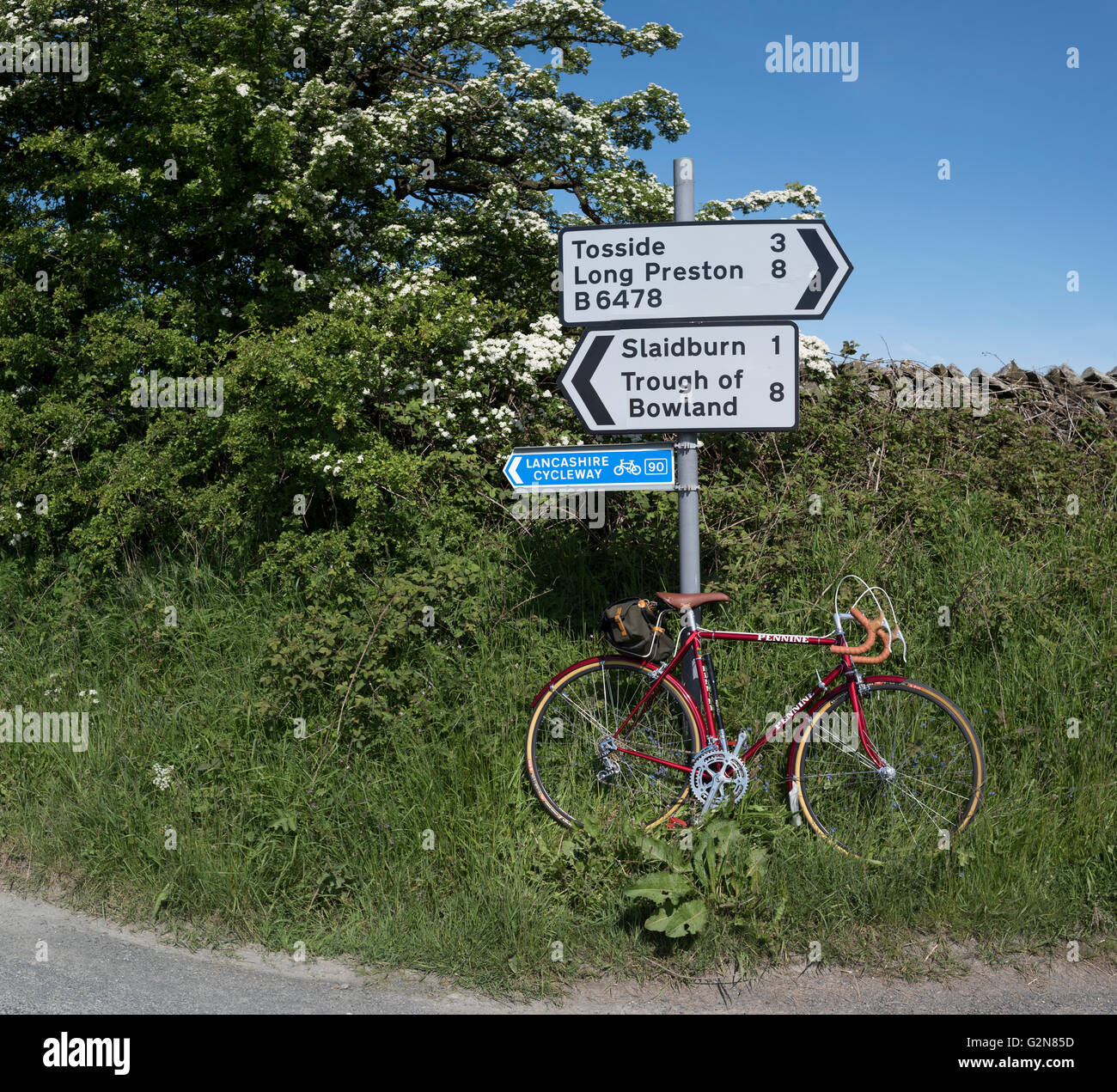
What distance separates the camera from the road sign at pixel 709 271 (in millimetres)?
4406

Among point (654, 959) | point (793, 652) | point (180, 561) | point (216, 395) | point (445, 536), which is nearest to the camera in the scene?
point (654, 959)

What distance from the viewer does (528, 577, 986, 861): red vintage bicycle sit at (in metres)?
4.32

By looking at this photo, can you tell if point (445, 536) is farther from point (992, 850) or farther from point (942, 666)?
point (992, 850)

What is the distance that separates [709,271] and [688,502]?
1202 millimetres

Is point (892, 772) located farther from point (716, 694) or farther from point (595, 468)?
point (595, 468)

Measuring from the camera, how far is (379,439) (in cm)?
615

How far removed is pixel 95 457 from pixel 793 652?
5.99 m

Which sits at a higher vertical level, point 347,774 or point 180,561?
point 180,561

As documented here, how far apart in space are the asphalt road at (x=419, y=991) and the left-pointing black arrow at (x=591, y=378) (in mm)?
2720

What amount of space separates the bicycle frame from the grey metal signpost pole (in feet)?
0.19

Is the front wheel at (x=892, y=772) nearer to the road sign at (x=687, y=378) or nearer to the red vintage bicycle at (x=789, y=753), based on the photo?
the red vintage bicycle at (x=789, y=753)

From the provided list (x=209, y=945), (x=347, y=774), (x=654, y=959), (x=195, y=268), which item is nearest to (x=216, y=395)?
(x=195, y=268)

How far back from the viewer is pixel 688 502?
4578 millimetres

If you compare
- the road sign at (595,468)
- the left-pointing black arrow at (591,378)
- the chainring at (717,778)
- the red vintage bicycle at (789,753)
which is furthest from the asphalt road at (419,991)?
the left-pointing black arrow at (591,378)
